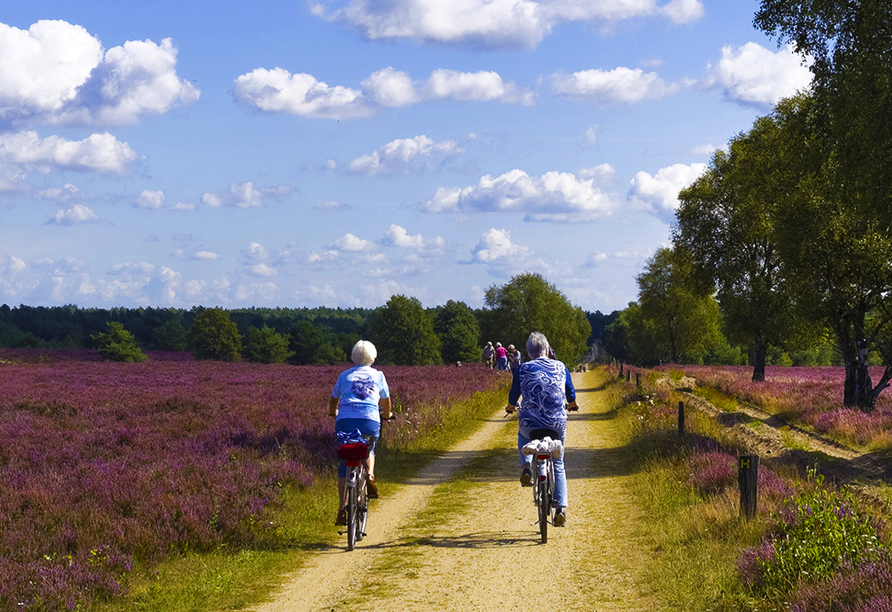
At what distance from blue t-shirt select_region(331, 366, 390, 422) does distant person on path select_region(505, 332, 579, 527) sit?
5.19ft

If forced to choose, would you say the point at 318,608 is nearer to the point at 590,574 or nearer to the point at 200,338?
the point at 590,574

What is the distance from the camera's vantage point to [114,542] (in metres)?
8.30

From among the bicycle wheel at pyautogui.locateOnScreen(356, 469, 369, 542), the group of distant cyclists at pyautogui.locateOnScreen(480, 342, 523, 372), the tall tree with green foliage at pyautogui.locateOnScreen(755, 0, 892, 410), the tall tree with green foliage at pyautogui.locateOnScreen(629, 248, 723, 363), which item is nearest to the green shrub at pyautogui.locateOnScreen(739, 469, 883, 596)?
the bicycle wheel at pyautogui.locateOnScreen(356, 469, 369, 542)

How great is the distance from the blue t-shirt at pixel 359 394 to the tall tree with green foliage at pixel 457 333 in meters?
102

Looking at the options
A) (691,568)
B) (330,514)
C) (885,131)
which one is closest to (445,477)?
(330,514)

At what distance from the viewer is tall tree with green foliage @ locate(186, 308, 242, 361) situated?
9081 centimetres

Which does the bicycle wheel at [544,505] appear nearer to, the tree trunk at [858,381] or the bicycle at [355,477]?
the bicycle at [355,477]

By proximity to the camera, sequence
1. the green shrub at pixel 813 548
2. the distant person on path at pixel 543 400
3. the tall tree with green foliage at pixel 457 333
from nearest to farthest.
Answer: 1. the green shrub at pixel 813 548
2. the distant person on path at pixel 543 400
3. the tall tree with green foliage at pixel 457 333

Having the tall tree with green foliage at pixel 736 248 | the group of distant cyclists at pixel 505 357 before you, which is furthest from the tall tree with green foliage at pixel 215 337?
the tall tree with green foliage at pixel 736 248

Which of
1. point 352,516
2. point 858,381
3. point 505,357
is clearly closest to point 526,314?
point 505,357

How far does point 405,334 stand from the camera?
100562mm

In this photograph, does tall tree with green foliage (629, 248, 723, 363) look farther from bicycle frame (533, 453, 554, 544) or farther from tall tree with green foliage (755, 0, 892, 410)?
bicycle frame (533, 453, 554, 544)

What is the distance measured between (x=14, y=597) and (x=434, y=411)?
1717 cm

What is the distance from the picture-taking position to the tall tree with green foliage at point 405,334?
99562mm
